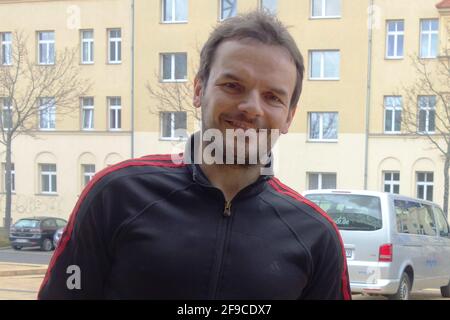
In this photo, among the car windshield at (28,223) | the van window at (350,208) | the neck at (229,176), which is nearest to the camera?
the neck at (229,176)

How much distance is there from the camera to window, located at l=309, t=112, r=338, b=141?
28.6m

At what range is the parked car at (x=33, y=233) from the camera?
23516 millimetres

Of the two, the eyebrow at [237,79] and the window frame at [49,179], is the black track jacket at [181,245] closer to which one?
the eyebrow at [237,79]

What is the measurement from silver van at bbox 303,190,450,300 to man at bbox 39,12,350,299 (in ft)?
24.9

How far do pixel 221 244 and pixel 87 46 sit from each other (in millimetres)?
30485

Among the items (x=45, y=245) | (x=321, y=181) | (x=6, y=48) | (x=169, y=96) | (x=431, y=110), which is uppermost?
(x=6, y=48)

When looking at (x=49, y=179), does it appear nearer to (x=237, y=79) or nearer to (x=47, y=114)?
(x=47, y=114)

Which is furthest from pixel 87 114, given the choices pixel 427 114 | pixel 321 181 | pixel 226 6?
pixel 427 114

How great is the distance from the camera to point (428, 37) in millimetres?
27125

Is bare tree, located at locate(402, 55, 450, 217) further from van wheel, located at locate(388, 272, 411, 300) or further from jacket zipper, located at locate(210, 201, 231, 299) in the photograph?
jacket zipper, located at locate(210, 201, 231, 299)

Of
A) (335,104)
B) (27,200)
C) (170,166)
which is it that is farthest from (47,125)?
(170,166)

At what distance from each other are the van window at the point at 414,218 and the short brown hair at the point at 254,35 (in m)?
8.36

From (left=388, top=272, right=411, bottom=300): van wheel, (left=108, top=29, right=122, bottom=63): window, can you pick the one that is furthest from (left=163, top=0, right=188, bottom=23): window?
(left=388, top=272, right=411, bottom=300): van wheel

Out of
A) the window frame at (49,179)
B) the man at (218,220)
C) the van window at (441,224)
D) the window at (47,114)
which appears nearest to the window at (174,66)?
the window at (47,114)
